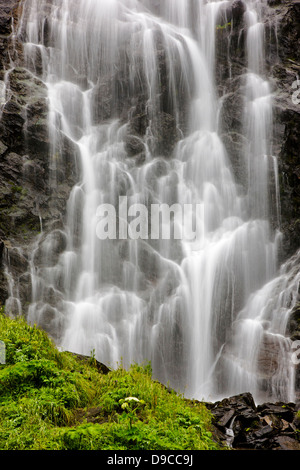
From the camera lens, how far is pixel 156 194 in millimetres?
16125

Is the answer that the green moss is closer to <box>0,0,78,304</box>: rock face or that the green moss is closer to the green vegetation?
<box>0,0,78,304</box>: rock face

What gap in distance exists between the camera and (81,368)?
8156 millimetres

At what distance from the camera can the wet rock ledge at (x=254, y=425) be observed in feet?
22.9

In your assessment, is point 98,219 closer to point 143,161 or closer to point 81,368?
point 143,161

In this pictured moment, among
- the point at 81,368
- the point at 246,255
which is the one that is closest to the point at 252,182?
the point at 246,255

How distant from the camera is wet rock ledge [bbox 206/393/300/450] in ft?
22.9

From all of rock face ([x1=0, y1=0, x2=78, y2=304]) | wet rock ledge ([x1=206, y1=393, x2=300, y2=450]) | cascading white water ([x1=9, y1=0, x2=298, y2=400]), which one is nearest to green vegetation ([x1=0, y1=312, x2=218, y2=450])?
wet rock ledge ([x1=206, y1=393, x2=300, y2=450])

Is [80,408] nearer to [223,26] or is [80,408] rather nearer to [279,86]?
[279,86]

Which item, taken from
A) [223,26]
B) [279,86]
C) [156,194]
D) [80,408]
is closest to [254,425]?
[80,408]

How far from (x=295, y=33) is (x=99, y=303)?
52.4ft

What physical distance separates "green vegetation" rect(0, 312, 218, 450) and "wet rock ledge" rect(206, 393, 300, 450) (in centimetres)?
52

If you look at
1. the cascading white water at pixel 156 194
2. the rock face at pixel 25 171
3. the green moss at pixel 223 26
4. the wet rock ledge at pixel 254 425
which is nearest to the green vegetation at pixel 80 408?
the wet rock ledge at pixel 254 425

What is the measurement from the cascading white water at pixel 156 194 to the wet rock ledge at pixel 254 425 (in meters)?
3.09

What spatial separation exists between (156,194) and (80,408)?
1048 cm
